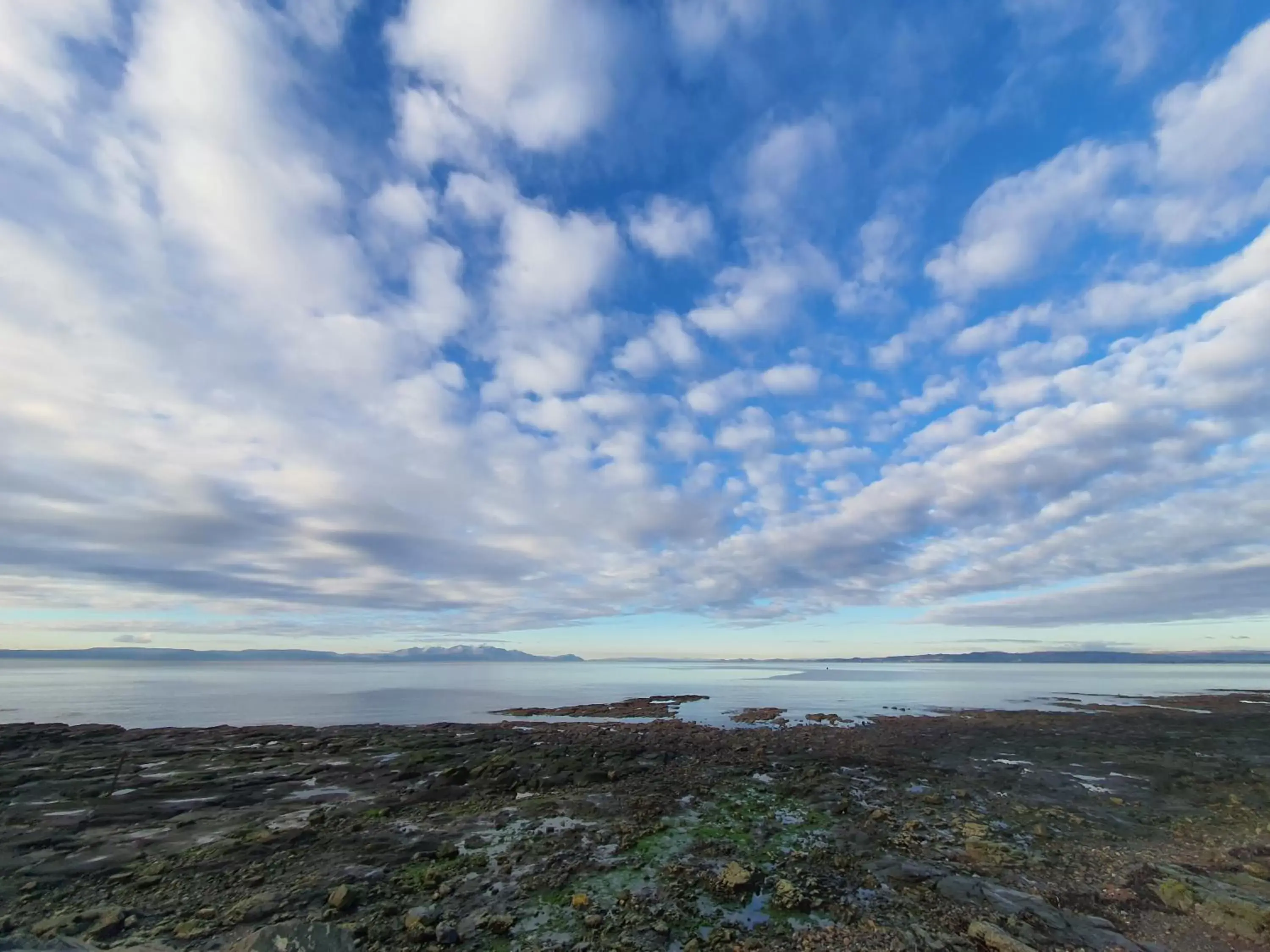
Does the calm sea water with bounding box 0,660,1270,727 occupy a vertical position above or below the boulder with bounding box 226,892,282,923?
above

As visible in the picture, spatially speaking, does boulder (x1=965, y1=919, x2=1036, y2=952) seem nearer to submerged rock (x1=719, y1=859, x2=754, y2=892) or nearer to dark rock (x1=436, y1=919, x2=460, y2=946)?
submerged rock (x1=719, y1=859, x2=754, y2=892)

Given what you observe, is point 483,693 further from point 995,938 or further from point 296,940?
point 995,938

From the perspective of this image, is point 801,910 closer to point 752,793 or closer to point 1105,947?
point 1105,947

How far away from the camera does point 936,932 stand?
1044 centimetres

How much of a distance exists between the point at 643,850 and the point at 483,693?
87.8 meters

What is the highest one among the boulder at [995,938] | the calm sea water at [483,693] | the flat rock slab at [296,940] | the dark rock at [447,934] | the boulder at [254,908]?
the calm sea water at [483,693]

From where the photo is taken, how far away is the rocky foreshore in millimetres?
10695

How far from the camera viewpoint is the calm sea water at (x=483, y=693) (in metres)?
58.1

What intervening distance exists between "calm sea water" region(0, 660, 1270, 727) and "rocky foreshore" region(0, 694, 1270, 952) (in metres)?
25.4

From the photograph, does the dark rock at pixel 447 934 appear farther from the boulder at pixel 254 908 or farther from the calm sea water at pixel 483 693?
the calm sea water at pixel 483 693

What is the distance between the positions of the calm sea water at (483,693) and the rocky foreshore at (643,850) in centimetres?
2542

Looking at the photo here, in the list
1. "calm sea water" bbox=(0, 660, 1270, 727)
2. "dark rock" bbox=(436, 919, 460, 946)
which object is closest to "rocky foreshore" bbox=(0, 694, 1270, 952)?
"dark rock" bbox=(436, 919, 460, 946)

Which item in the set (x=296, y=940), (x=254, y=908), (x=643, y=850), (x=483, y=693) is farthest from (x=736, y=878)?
(x=483, y=693)

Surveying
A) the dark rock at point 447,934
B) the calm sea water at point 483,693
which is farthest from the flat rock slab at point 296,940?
the calm sea water at point 483,693
